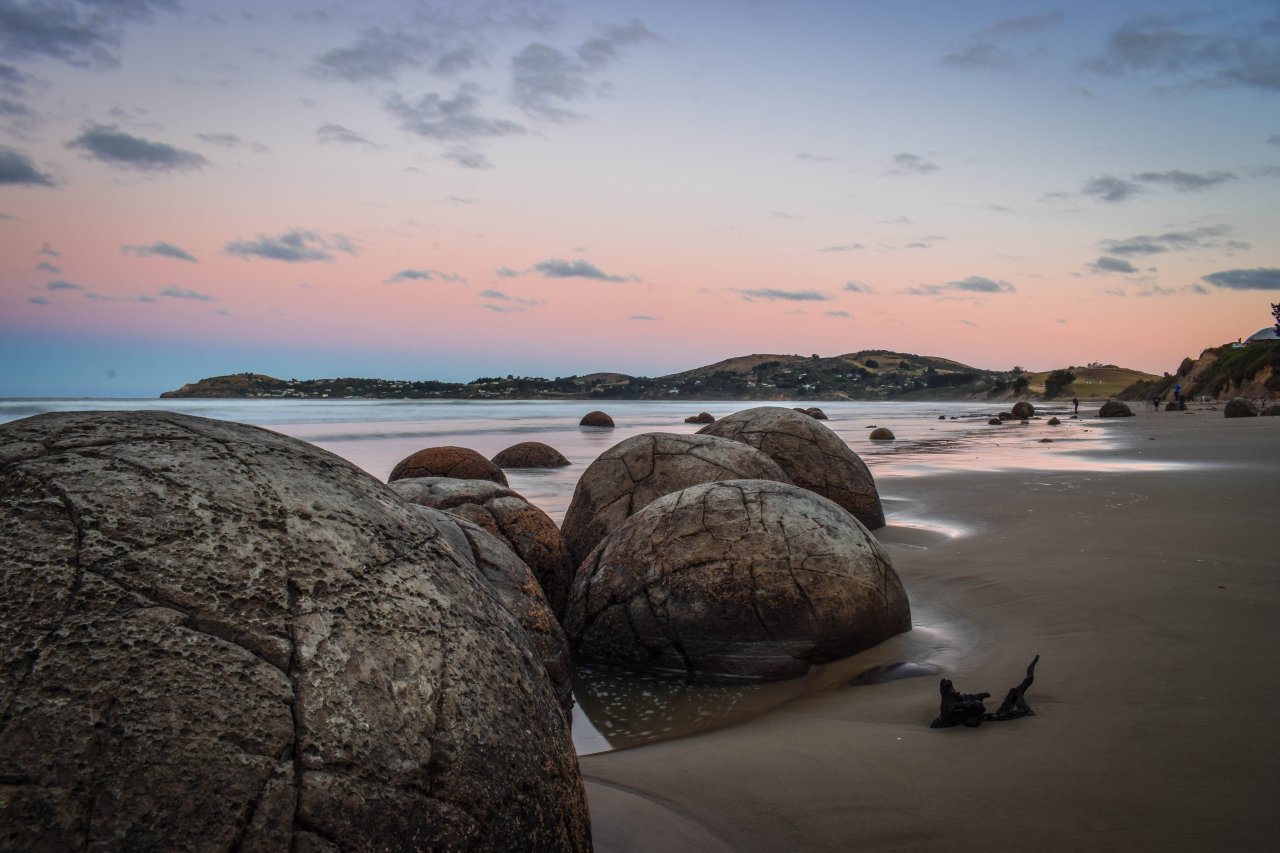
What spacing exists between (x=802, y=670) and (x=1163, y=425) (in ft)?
85.3

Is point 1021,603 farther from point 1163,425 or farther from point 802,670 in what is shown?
point 1163,425

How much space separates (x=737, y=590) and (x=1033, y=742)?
178 centimetres

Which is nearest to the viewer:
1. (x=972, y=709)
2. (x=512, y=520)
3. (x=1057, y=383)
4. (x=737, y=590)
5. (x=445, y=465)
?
(x=972, y=709)

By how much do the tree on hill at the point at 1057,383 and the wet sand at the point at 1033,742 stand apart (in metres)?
68.5

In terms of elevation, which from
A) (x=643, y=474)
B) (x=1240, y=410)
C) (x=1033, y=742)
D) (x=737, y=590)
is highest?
(x=1240, y=410)

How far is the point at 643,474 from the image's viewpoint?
712cm

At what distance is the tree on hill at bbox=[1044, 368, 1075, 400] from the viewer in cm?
6938

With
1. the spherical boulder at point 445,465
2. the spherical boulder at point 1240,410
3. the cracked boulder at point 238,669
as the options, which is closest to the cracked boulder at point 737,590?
the cracked boulder at point 238,669

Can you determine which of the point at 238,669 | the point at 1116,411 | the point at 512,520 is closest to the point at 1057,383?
the point at 1116,411

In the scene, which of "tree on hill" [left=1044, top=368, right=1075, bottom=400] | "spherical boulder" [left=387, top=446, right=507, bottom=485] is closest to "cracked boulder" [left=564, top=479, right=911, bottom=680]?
"spherical boulder" [left=387, top=446, right=507, bottom=485]

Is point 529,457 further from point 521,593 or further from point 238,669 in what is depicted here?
point 238,669

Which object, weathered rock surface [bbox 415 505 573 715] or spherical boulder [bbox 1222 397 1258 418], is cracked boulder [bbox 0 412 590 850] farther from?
Answer: spherical boulder [bbox 1222 397 1258 418]

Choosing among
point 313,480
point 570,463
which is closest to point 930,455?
point 570,463

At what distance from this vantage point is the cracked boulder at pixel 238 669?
1.72 metres
